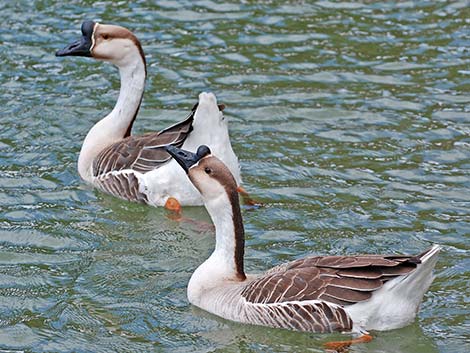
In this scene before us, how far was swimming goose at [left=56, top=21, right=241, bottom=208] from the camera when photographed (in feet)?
36.1

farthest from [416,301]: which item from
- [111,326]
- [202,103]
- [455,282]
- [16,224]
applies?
[16,224]

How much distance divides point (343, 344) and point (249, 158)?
3941mm

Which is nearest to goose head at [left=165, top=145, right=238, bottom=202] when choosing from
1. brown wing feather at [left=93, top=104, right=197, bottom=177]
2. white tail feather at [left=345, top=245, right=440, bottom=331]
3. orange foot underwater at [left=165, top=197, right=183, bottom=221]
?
white tail feather at [left=345, top=245, right=440, bottom=331]

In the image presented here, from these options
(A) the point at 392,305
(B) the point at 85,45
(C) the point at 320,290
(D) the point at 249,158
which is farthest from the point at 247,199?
(A) the point at 392,305

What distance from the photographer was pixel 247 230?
35.0 feet

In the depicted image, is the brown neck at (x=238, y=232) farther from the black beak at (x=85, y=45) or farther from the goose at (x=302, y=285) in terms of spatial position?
the black beak at (x=85, y=45)

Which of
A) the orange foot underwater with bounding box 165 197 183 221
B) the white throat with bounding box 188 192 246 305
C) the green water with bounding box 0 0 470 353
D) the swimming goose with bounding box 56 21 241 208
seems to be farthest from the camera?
the orange foot underwater with bounding box 165 197 183 221

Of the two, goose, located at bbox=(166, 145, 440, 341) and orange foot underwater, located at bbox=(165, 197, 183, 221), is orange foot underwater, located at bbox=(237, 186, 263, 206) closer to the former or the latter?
orange foot underwater, located at bbox=(165, 197, 183, 221)

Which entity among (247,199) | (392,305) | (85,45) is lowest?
(247,199)

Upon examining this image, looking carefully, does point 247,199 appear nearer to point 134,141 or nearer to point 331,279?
point 134,141

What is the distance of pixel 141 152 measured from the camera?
462 inches

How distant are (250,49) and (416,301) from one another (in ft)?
22.0

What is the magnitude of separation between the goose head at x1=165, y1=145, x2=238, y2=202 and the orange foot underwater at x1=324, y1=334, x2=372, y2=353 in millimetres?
1431

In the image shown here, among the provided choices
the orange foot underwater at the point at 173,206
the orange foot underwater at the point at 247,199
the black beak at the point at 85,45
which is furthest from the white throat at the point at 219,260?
the black beak at the point at 85,45
